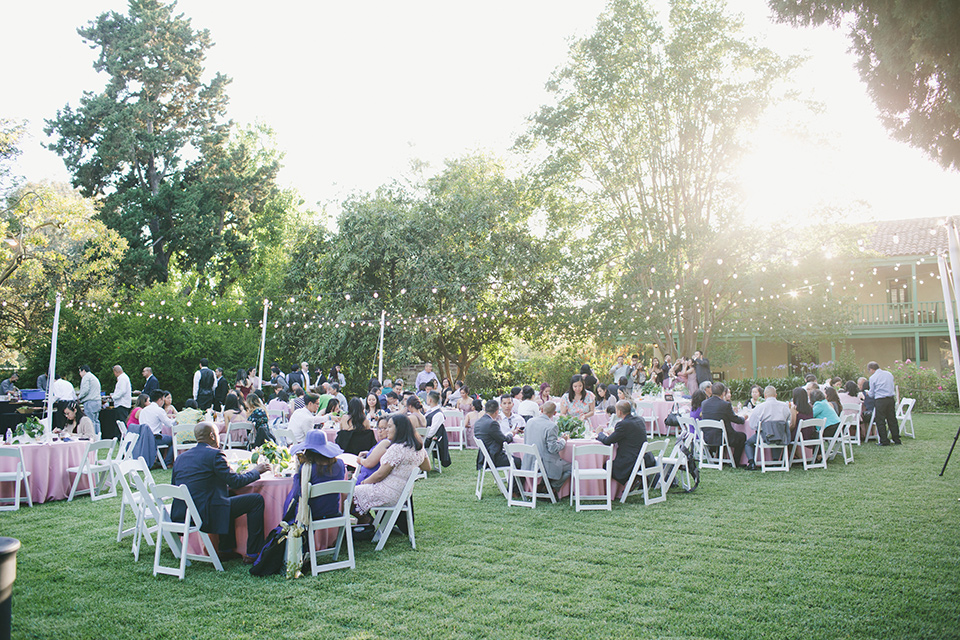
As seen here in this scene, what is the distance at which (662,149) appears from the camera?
20.7m

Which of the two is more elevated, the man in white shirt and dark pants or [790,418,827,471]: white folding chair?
the man in white shirt and dark pants

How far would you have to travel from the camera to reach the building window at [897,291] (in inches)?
1016

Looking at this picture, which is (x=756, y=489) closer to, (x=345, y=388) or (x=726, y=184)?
(x=726, y=184)

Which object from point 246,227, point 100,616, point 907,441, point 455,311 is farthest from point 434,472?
point 246,227

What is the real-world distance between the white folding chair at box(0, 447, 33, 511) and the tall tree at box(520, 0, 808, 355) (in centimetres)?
1606

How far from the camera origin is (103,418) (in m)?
12.1

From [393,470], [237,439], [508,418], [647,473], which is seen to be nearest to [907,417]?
[508,418]

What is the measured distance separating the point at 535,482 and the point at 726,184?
50.9ft

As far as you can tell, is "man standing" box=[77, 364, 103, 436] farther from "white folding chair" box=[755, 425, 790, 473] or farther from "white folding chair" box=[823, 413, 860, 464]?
"white folding chair" box=[823, 413, 860, 464]

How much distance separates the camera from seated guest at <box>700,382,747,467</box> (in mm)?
9828

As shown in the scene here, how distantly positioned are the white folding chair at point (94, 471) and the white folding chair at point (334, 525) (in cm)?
400

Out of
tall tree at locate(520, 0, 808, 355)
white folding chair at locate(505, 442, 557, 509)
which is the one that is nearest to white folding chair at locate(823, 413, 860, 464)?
white folding chair at locate(505, 442, 557, 509)

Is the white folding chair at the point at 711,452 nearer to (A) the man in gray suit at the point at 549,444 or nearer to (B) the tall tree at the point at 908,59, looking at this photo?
(A) the man in gray suit at the point at 549,444

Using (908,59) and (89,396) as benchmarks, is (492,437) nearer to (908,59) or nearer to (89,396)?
(908,59)
